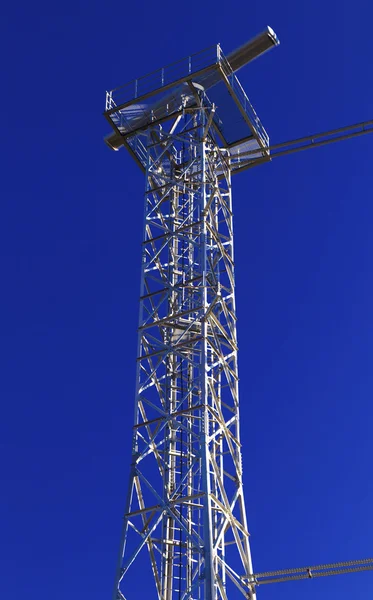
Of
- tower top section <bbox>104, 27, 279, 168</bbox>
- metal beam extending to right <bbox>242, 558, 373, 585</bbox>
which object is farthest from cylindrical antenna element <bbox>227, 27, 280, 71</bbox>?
metal beam extending to right <bbox>242, 558, 373, 585</bbox>

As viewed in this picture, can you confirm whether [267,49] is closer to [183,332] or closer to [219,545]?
[183,332]

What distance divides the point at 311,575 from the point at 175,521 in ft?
15.1

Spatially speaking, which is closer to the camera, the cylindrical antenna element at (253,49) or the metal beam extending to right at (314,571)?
the metal beam extending to right at (314,571)

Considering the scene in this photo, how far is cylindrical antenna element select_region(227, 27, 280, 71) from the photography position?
38.2 meters

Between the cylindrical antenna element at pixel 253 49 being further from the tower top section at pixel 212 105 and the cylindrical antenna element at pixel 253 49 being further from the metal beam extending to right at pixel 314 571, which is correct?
the metal beam extending to right at pixel 314 571

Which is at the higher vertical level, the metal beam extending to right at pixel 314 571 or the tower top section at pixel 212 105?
the tower top section at pixel 212 105

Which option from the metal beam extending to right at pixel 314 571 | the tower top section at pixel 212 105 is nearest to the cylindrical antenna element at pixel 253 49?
the tower top section at pixel 212 105

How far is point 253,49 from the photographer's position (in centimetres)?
3878

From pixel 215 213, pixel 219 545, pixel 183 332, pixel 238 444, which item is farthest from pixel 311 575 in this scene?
pixel 215 213

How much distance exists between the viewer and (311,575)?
1079 inches

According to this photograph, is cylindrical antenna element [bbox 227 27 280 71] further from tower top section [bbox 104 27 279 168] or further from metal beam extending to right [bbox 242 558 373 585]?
metal beam extending to right [bbox 242 558 373 585]

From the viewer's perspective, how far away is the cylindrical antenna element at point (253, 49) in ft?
125

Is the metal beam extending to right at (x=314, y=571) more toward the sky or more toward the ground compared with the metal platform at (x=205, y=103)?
more toward the ground

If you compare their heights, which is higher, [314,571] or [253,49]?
[253,49]
